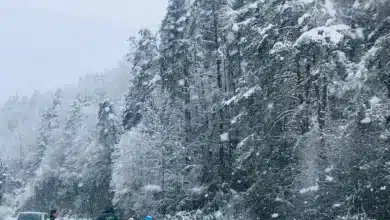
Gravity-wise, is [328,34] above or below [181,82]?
above

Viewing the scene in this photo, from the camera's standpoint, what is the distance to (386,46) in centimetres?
1905

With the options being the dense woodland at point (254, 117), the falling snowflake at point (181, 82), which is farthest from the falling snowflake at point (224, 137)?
the falling snowflake at point (181, 82)

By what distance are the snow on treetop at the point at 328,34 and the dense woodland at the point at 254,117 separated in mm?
46

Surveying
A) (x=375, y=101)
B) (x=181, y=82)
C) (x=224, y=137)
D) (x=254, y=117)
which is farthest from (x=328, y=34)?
(x=181, y=82)

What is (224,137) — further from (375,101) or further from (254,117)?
(375,101)

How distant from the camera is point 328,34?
20906 mm

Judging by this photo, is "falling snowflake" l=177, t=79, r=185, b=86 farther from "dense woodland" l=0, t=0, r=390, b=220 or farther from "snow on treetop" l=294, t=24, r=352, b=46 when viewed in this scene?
"snow on treetop" l=294, t=24, r=352, b=46

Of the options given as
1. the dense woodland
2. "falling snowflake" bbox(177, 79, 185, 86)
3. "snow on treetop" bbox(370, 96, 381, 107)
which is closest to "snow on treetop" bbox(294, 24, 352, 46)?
the dense woodland

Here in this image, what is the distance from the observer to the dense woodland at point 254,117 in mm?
20578

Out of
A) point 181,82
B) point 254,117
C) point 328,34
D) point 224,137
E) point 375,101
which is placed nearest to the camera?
point 375,101

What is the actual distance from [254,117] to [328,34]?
6434 millimetres

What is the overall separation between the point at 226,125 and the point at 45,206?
4063cm

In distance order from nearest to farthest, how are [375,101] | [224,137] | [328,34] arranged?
[375,101] → [328,34] → [224,137]

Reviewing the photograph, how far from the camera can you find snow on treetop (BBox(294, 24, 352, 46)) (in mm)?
20766
